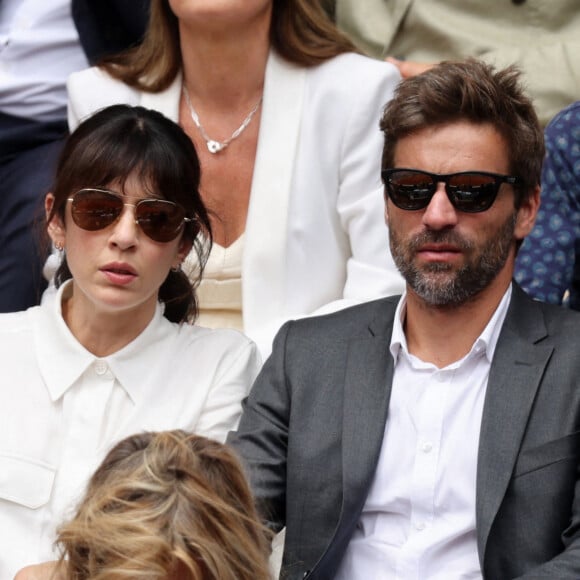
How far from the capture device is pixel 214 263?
3.63 metres

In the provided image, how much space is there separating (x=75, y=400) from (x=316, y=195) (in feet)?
2.98

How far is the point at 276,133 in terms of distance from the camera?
11.9 ft

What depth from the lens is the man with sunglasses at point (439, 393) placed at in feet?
8.92

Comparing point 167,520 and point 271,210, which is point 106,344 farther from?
point 167,520

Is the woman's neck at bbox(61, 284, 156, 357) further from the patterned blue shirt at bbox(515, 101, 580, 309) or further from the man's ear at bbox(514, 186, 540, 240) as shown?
the patterned blue shirt at bbox(515, 101, 580, 309)

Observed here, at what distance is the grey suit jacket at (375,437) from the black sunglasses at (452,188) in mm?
222

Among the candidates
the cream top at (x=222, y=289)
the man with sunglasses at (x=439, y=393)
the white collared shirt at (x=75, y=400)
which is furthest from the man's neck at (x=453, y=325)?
the cream top at (x=222, y=289)

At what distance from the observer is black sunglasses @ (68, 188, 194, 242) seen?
2.99m

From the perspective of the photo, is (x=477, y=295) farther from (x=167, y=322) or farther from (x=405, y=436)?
(x=167, y=322)

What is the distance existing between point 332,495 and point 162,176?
0.77 meters

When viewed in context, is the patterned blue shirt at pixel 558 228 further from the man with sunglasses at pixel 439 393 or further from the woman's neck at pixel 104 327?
the woman's neck at pixel 104 327

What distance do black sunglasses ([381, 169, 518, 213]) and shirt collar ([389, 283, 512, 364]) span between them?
21 centimetres

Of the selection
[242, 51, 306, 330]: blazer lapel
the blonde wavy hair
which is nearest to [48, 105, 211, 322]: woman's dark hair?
[242, 51, 306, 330]: blazer lapel

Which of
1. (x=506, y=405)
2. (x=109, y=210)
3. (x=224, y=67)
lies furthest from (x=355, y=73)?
(x=506, y=405)
